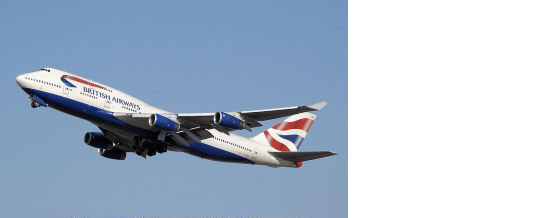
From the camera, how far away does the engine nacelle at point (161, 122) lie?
3428cm

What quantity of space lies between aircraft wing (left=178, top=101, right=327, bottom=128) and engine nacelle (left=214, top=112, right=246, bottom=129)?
26 centimetres

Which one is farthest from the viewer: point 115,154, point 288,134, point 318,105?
point 288,134

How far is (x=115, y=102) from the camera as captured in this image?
1367 inches

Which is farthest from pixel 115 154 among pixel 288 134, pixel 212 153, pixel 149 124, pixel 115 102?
pixel 288 134

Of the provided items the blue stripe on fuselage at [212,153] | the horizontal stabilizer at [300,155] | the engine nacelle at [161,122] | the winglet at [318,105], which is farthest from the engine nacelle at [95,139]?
the winglet at [318,105]

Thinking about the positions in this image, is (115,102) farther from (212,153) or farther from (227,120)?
(212,153)

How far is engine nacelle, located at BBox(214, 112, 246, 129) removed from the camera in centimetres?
3325

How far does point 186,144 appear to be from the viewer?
122ft

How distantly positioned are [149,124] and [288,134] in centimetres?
1237

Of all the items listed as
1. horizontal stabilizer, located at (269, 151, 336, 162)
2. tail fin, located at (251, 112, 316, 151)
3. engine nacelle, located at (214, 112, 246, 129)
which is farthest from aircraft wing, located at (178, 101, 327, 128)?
tail fin, located at (251, 112, 316, 151)

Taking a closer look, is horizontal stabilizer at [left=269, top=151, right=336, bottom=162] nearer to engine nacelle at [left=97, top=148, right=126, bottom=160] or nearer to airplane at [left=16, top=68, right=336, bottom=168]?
airplane at [left=16, top=68, right=336, bottom=168]
